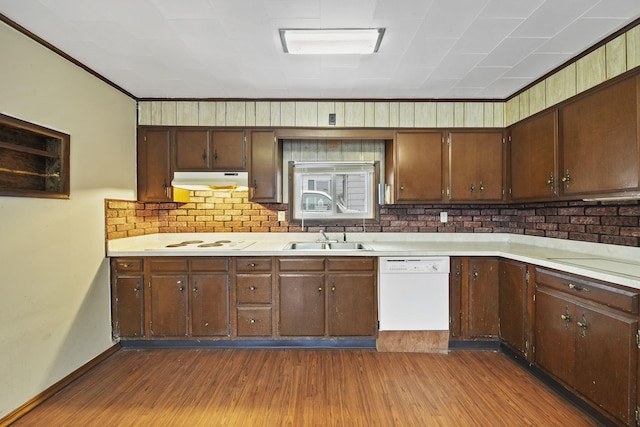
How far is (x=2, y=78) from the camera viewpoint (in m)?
1.82

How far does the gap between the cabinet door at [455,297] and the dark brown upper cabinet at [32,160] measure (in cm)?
323

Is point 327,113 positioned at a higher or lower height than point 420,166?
higher

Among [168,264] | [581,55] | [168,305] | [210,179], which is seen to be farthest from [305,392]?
[581,55]

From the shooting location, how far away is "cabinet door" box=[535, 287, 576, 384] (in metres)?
1.97

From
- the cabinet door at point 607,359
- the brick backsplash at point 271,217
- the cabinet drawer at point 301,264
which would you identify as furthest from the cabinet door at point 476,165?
the cabinet drawer at point 301,264

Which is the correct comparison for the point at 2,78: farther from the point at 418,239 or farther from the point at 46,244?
the point at 418,239

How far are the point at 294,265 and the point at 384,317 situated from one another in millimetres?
938

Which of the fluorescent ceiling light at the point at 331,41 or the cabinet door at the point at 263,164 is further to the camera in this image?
the cabinet door at the point at 263,164

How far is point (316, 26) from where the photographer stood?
6.38 ft

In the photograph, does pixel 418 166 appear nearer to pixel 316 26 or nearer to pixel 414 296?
pixel 414 296

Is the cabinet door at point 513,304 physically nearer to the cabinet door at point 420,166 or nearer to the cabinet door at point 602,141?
the cabinet door at point 602,141

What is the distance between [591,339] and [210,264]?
2820 millimetres

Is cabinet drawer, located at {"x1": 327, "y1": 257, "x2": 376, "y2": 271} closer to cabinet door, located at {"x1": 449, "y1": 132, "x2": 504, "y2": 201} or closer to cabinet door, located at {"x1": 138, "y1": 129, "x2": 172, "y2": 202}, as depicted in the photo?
cabinet door, located at {"x1": 449, "y1": 132, "x2": 504, "y2": 201}

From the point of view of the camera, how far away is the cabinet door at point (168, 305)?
2760 mm
